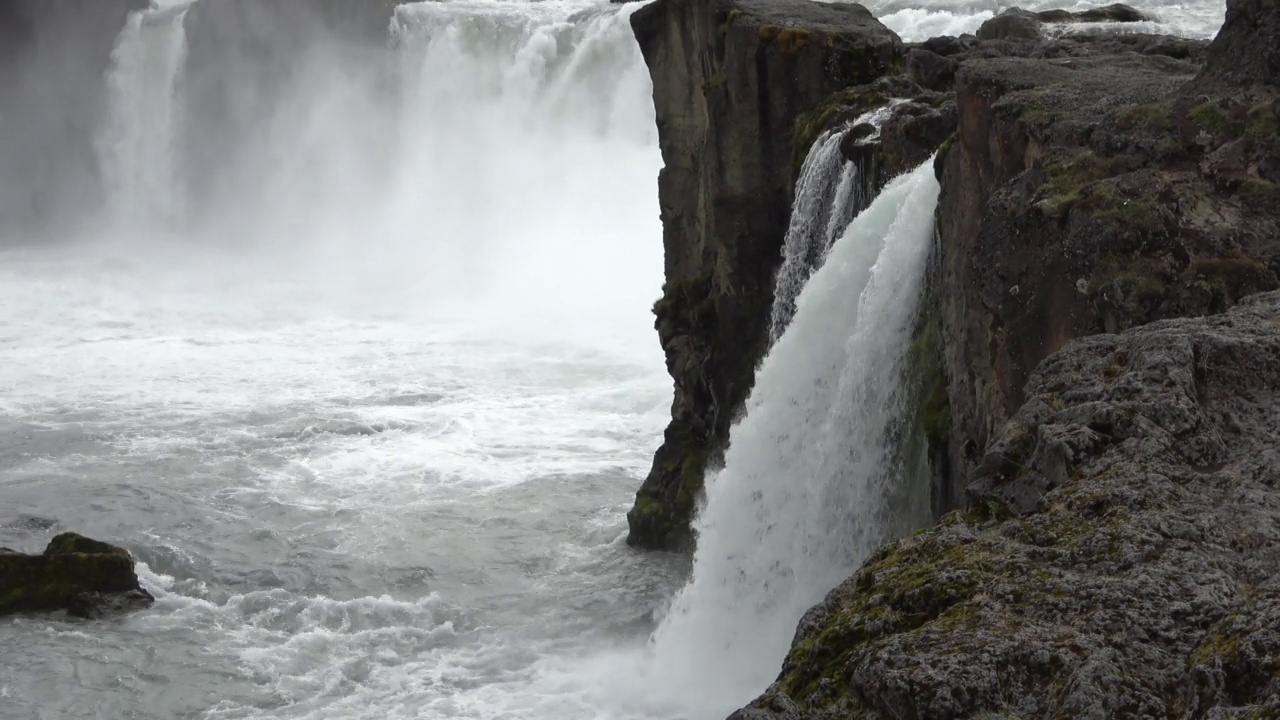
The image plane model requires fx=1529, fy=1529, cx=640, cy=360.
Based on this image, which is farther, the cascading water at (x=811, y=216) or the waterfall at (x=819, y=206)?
the cascading water at (x=811, y=216)

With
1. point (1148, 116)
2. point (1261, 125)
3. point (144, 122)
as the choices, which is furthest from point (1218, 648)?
point (144, 122)

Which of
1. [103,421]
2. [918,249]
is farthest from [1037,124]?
[103,421]

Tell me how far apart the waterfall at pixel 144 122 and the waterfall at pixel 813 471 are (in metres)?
39.8

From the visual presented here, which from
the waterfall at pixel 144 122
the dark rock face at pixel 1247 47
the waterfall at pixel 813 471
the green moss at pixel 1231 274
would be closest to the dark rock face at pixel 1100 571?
the green moss at pixel 1231 274

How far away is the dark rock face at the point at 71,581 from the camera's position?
18016mm

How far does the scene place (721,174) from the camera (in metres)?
19.4

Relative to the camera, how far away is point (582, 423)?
26875 millimetres

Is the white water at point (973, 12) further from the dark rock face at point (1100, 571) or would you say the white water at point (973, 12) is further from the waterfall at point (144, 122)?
the waterfall at point (144, 122)

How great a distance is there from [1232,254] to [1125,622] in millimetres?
4367

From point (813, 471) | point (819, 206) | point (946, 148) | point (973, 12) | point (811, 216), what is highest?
point (973, 12)

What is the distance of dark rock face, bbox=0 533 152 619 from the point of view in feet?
59.1

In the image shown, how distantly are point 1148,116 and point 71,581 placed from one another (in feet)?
44.7

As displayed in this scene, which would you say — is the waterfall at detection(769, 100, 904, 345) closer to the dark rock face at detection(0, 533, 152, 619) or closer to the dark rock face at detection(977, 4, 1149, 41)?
the dark rock face at detection(977, 4, 1149, 41)

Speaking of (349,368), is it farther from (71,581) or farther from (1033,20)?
(1033,20)
